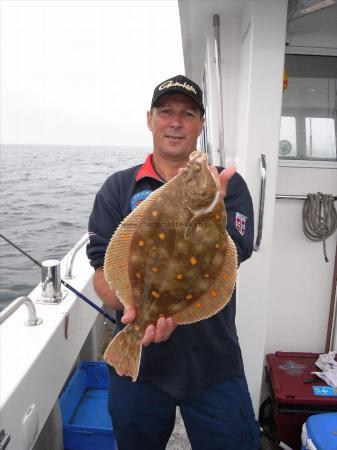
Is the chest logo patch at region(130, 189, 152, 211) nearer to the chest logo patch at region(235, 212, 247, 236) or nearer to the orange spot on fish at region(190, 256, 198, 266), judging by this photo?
the chest logo patch at region(235, 212, 247, 236)

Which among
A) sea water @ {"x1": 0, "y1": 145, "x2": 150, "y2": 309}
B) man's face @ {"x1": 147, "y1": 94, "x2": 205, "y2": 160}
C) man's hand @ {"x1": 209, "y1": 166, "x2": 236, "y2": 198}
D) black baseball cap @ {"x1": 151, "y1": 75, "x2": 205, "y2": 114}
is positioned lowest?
sea water @ {"x1": 0, "y1": 145, "x2": 150, "y2": 309}

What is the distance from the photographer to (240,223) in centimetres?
210

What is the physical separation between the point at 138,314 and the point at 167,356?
536mm

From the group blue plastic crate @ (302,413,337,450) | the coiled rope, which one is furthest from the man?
the coiled rope

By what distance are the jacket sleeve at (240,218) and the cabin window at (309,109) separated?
157cm

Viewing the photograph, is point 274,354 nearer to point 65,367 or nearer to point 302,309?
point 302,309

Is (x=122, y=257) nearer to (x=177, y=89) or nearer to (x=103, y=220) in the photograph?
(x=103, y=220)

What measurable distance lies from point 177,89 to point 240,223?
80cm

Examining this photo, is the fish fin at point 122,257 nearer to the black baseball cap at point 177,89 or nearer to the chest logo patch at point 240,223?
the chest logo patch at point 240,223

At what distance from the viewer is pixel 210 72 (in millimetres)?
3912

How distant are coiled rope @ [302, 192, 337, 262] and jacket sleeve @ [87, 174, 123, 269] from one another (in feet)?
6.25

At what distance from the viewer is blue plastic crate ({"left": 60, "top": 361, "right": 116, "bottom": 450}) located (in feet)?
9.35

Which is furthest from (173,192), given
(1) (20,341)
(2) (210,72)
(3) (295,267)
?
(2) (210,72)

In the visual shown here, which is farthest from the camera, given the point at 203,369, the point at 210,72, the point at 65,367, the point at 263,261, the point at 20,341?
→ the point at 210,72
